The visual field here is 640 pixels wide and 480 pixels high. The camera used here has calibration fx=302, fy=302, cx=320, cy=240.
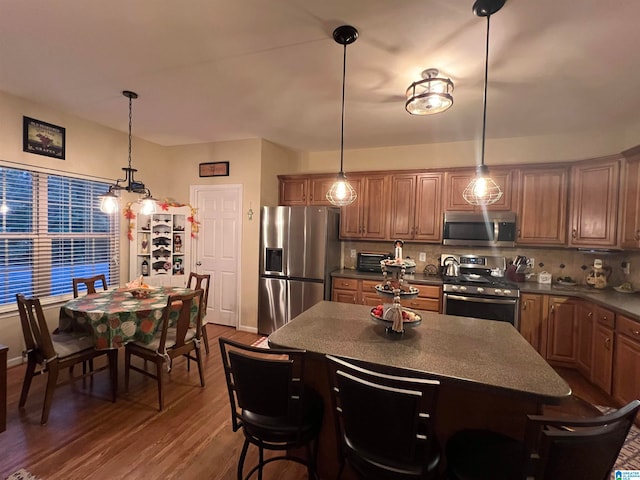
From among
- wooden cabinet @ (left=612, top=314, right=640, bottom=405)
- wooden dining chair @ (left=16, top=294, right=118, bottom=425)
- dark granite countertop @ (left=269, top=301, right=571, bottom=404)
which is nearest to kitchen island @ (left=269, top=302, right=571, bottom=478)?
dark granite countertop @ (left=269, top=301, right=571, bottom=404)

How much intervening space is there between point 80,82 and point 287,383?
3163 millimetres

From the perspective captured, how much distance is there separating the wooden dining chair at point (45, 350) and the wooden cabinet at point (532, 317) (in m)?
4.09

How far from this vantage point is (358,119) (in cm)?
343

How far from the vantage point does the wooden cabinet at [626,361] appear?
2387 mm

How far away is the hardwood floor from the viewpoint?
73.6 inches

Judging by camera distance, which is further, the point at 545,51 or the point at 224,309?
the point at 224,309

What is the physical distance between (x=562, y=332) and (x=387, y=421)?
3.20 m

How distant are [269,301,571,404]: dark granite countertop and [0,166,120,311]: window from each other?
3150 millimetres

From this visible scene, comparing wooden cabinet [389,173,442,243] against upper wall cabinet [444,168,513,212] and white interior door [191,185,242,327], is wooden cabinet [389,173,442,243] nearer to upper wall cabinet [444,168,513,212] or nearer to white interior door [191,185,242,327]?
upper wall cabinet [444,168,513,212]

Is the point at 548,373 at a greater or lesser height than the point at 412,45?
lesser

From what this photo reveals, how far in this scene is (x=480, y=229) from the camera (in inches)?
151

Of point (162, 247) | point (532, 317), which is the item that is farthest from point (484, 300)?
point (162, 247)

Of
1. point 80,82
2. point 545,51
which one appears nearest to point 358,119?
point 545,51

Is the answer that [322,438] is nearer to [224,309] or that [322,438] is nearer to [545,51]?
[545,51]
